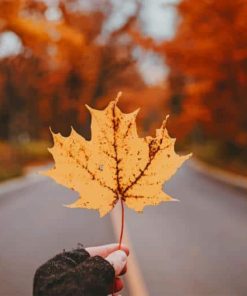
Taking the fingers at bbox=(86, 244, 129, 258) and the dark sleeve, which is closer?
the dark sleeve

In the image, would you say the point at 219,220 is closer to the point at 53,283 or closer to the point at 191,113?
the point at 191,113

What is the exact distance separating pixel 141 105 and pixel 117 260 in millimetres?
672

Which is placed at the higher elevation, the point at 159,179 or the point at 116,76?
the point at 159,179

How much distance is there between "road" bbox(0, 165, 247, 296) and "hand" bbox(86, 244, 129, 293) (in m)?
6.62

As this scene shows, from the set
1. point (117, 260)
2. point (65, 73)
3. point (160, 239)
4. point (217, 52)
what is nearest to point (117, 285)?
point (117, 260)

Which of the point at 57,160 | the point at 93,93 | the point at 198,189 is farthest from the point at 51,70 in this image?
the point at 57,160

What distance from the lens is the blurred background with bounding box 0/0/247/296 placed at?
10391 millimetres

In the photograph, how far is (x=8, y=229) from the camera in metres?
13.9

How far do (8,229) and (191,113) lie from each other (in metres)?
12.0

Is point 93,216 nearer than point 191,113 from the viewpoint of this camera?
Yes

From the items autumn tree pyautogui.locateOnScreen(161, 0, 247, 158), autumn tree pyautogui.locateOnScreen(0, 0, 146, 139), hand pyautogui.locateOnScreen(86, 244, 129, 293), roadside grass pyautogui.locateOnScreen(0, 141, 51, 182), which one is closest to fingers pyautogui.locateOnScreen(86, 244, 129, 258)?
hand pyautogui.locateOnScreen(86, 244, 129, 293)

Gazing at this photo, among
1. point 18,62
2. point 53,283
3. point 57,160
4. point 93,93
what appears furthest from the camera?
point 93,93

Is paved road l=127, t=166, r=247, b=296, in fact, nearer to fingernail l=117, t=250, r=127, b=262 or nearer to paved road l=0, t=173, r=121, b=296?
paved road l=0, t=173, r=121, b=296

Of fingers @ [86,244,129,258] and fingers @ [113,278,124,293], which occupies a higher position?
fingers @ [86,244,129,258]
